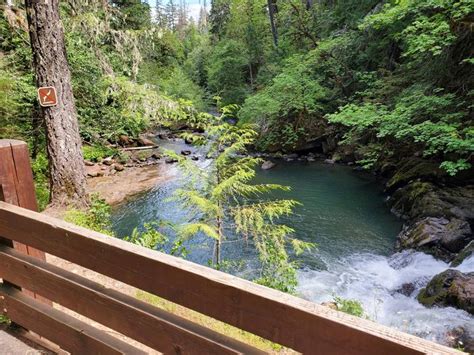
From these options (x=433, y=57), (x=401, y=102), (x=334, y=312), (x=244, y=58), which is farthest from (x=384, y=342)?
(x=244, y=58)

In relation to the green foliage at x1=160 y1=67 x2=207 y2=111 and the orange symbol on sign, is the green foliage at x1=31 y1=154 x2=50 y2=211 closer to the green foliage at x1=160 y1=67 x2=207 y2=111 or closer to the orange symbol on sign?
the orange symbol on sign

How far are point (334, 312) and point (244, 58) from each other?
2713 cm

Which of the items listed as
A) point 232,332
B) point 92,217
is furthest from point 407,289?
point 92,217

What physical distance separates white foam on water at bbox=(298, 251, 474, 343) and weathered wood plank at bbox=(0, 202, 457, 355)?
4911 mm

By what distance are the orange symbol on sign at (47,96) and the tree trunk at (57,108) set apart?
10cm

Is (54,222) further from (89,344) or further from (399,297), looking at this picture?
(399,297)

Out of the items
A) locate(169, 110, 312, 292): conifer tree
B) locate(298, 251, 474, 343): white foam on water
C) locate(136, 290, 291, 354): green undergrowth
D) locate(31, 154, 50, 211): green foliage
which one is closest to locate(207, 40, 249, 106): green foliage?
locate(31, 154, 50, 211): green foliage

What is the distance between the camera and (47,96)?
5.73 m

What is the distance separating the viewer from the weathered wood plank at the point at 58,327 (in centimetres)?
164

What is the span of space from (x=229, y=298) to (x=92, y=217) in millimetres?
5832

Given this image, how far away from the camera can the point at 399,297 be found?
6.13 m

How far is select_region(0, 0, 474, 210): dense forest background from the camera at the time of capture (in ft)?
25.5

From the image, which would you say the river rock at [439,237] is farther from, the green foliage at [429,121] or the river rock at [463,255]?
the green foliage at [429,121]

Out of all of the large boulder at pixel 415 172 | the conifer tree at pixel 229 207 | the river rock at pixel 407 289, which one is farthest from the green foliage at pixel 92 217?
the large boulder at pixel 415 172
